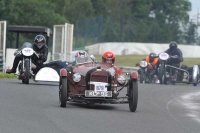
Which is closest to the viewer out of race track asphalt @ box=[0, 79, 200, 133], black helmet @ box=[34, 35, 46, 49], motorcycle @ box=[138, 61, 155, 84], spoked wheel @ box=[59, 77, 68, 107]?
race track asphalt @ box=[0, 79, 200, 133]

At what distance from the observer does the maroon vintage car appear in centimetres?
1344

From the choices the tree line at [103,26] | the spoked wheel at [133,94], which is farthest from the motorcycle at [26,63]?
the tree line at [103,26]

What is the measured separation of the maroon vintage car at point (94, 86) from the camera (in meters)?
13.4

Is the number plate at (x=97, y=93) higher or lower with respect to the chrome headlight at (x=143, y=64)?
lower

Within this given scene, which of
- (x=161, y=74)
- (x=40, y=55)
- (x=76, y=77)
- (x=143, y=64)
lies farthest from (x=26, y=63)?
(x=143, y=64)

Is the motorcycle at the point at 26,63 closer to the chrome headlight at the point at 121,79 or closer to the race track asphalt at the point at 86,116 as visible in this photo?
the race track asphalt at the point at 86,116

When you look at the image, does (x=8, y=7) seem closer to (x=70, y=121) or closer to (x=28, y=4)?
(x=28, y=4)

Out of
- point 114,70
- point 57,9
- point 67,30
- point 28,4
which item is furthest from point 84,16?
point 114,70

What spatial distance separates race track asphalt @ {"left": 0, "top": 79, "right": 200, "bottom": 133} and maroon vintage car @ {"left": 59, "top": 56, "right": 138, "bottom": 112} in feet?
0.70

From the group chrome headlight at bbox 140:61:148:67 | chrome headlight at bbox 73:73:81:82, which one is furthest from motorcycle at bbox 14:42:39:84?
chrome headlight at bbox 140:61:148:67

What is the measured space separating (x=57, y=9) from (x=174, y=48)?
46546 mm

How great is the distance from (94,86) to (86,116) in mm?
1528

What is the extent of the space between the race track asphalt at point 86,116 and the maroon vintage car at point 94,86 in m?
0.21

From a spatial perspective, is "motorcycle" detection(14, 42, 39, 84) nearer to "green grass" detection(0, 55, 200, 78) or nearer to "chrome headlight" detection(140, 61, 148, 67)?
"chrome headlight" detection(140, 61, 148, 67)
